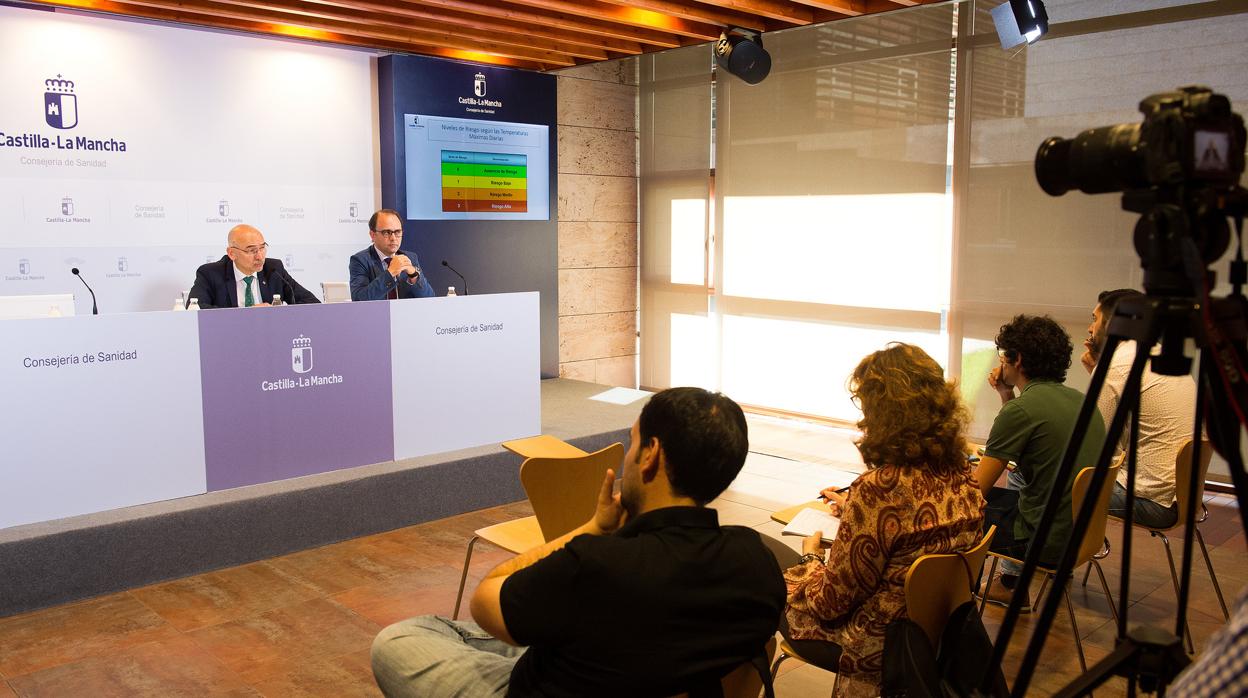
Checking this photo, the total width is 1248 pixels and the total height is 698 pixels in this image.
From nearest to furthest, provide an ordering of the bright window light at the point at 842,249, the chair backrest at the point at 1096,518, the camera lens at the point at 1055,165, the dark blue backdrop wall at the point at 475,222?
the camera lens at the point at 1055,165, the chair backrest at the point at 1096,518, the bright window light at the point at 842,249, the dark blue backdrop wall at the point at 475,222

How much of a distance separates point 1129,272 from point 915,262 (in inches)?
59.8

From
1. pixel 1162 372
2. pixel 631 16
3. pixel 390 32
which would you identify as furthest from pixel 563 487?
pixel 390 32

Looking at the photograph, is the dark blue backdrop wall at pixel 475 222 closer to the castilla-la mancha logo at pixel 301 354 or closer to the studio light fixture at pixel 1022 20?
the castilla-la mancha logo at pixel 301 354

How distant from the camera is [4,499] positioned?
382 cm

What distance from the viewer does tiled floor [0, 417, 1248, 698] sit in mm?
3211

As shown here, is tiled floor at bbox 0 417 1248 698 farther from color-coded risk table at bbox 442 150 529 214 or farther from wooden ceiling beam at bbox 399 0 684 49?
color-coded risk table at bbox 442 150 529 214

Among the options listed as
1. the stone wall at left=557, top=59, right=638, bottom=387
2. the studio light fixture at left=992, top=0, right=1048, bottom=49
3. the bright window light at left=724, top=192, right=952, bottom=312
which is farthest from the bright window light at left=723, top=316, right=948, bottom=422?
the studio light fixture at left=992, top=0, right=1048, bottom=49

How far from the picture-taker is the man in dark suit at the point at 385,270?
5797mm

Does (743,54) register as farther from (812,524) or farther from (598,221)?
(812,524)

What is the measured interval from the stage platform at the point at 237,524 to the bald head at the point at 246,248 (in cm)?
149

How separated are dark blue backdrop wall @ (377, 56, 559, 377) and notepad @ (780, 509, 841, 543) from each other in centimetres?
517

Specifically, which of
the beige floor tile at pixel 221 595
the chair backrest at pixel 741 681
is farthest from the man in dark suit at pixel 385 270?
the chair backrest at pixel 741 681

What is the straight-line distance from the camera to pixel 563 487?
3.17 metres

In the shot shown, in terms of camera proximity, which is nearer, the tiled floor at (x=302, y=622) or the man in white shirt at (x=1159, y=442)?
the tiled floor at (x=302, y=622)
